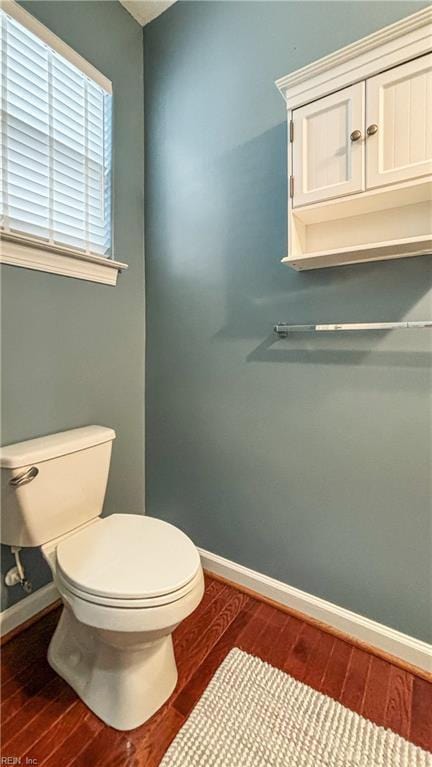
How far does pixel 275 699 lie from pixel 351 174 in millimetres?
1634

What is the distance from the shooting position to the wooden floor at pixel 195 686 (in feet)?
3.05

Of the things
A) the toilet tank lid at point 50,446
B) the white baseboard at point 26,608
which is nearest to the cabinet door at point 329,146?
the toilet tank lid at point 50,446

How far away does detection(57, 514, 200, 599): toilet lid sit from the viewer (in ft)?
2.99

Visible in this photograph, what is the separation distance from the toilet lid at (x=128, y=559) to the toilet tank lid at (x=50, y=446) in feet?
0.95

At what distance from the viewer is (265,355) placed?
1405mm

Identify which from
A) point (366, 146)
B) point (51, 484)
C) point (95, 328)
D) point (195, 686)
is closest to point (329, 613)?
point (195, 686)

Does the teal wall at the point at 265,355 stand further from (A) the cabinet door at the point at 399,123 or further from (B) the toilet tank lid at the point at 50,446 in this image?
(B) the toilet tank lid at the point at 50,446

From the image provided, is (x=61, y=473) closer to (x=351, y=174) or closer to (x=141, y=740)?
(x=141, y=740)

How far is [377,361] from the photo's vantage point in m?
1.17

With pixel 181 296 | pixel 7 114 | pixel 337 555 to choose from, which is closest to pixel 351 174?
pixel 181 296

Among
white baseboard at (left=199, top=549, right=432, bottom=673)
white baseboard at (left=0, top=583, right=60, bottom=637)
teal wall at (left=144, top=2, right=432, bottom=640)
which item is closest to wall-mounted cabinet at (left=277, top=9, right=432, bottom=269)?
teal wall at (left=144, top=2, right=432, bottom=640)

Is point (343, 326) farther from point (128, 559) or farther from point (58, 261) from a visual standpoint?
A: point (58, 261)

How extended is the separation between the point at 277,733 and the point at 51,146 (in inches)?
83.5

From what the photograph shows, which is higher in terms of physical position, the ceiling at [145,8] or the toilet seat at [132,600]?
the ceiling at [145,8]
